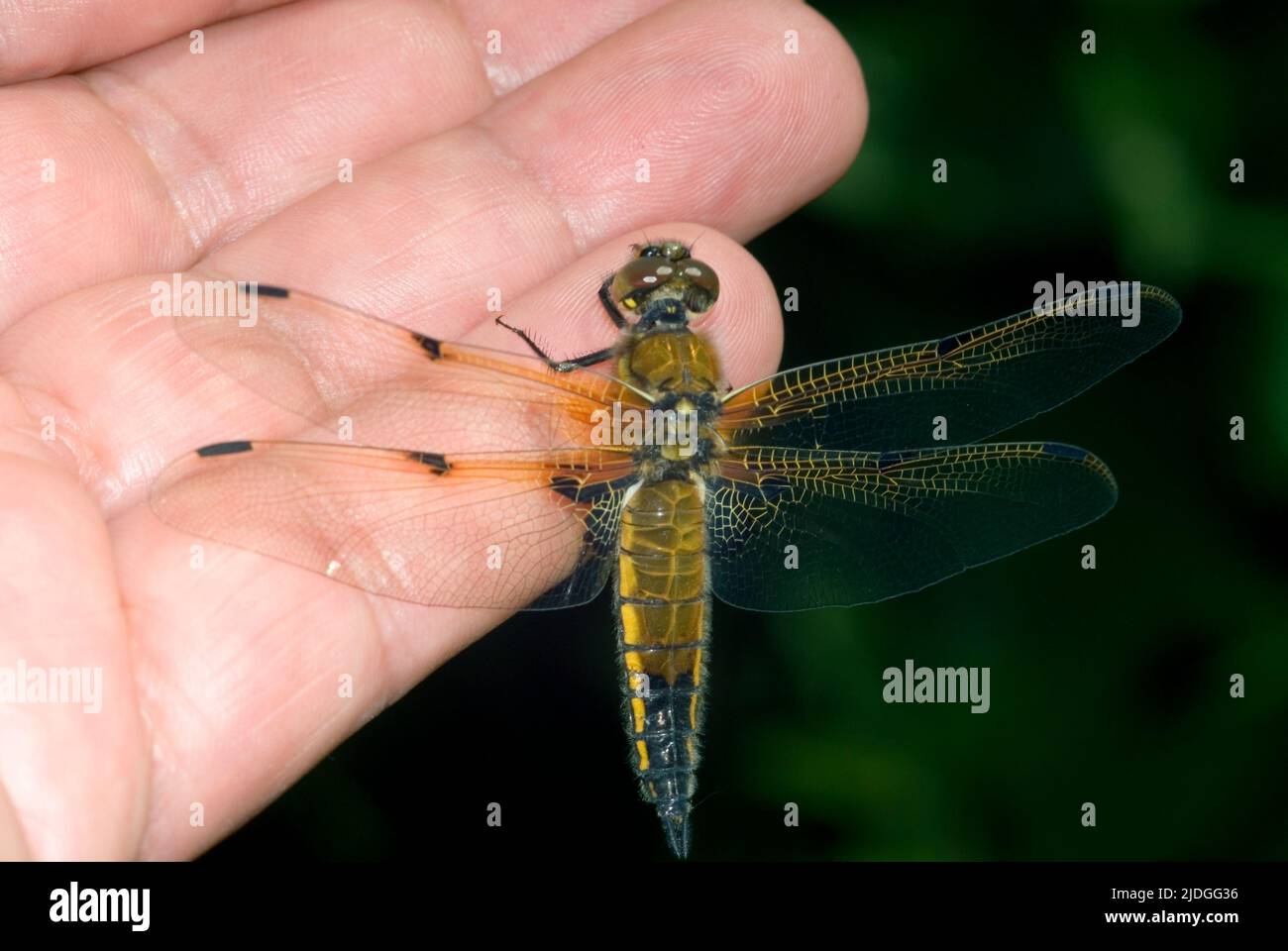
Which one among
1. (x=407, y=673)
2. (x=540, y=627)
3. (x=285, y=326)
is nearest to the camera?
(x=285, y=326)

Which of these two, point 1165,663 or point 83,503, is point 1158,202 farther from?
point 83,503

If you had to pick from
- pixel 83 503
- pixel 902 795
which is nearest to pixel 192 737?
pixel 83 503

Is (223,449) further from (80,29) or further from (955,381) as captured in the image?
(955,381)

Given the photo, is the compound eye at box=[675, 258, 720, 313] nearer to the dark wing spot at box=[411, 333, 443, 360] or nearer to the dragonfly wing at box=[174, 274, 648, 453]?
the dragonfly wing at box=[174, 274, 648, 453]

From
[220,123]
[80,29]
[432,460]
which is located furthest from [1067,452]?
[80,29]

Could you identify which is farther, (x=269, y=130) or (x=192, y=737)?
(x=269, y=130)

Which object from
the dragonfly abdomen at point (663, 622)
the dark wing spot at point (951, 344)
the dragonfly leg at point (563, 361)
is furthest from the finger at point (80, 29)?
the dark wing spot at point (951, 344)

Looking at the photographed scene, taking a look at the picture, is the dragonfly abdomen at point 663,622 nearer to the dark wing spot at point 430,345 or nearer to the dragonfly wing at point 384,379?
the dragonfly wing at point 384,379
